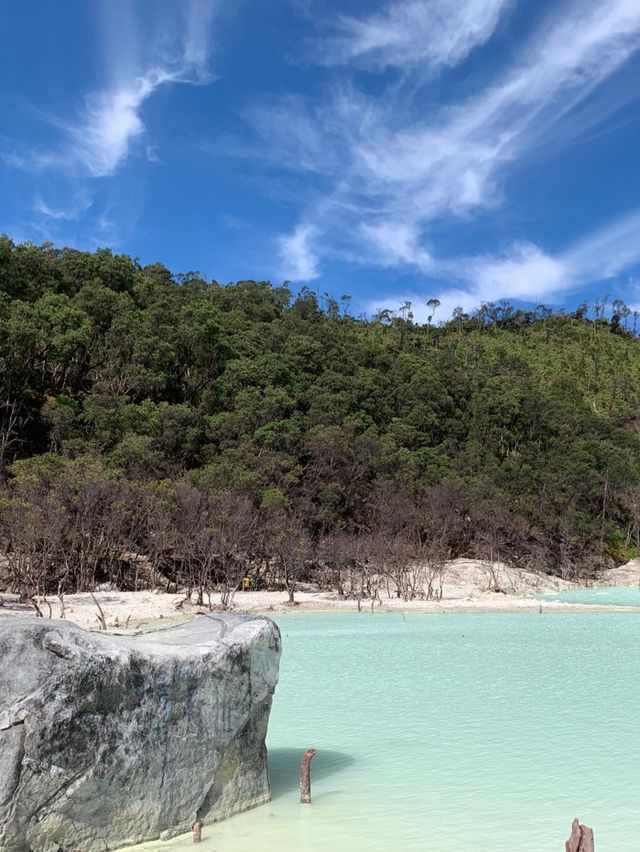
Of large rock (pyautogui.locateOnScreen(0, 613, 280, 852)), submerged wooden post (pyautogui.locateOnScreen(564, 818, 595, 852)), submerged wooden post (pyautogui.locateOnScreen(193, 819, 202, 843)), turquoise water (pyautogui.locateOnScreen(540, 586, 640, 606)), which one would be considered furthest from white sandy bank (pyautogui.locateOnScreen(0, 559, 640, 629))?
submerged wooden post (pyautogui.locateOnScreen(564, 818, 595, 852))

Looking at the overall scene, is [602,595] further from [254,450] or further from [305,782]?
[305,782]

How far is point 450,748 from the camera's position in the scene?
8.21m

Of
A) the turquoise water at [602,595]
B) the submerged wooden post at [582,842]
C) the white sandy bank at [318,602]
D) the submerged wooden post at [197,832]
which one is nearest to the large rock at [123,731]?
the submerged wooden post at [197,832]

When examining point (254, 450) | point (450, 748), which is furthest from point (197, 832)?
point (254, 450)

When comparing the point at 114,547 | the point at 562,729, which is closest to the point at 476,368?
the point at 114,547

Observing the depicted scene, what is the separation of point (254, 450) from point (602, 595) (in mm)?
16623

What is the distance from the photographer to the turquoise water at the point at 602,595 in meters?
27.2

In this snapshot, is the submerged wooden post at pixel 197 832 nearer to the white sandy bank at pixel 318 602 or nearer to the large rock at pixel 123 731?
the large rock at pixel 123 731

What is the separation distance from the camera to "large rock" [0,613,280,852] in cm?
457

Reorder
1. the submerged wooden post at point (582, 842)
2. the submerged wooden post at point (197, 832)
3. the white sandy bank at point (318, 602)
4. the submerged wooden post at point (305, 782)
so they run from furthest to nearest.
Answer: the white sandy bank at point (318, 602) < the submerged wooden post at point (305, 782) < the submerged wooden post at point (197, 832) < the submerged wooden post at point (582, 842)

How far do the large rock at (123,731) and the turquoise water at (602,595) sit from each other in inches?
902

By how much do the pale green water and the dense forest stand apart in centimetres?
1031

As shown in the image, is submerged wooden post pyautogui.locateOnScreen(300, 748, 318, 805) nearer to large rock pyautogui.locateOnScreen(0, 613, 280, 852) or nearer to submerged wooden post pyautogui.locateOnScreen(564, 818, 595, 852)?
large rock pyautogui.locateOnScreen(0, 613, 280, 852)

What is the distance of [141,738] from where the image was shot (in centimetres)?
509
